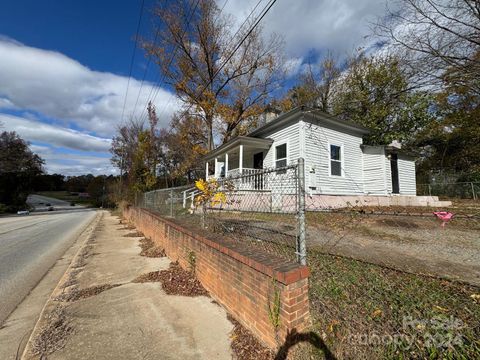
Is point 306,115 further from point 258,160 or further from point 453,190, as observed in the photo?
point 453,190

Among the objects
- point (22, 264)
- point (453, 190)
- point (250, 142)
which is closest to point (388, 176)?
point (250, 142)

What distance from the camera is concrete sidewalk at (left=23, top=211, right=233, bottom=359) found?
2678 mm

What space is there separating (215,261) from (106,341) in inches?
63.4

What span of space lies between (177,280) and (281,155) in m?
9.32

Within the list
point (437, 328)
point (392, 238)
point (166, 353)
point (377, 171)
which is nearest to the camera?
point (437, 328)

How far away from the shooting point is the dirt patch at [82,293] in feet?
13.7

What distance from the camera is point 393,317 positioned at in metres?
2.37

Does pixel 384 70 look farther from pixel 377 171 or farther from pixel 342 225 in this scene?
pixel 342 225

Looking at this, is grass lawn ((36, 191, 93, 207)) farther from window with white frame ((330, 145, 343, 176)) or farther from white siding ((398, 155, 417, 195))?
white siding ((398, 155, 417, 195))

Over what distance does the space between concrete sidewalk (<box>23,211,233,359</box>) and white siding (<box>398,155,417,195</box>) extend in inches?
585

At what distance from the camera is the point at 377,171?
43.5 feet

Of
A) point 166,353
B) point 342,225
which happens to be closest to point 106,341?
point 166,353

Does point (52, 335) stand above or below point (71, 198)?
below

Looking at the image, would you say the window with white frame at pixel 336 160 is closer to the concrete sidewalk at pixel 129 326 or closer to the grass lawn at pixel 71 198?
the concrete sidewalk at pixel 129 326
